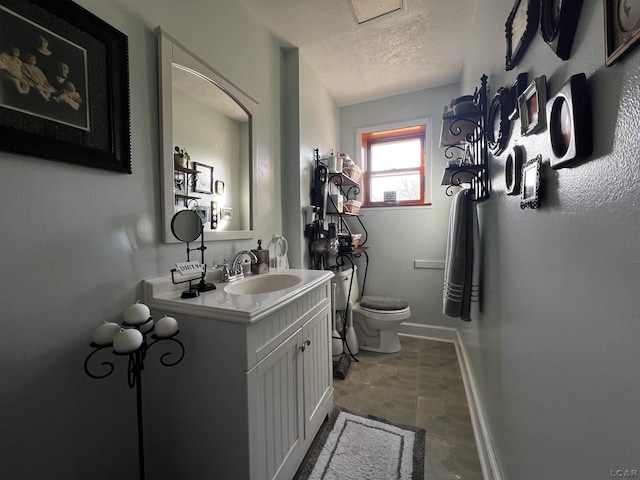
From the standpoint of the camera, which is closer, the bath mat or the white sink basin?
the bath mat

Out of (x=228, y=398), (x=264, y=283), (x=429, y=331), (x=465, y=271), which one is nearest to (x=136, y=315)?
(x=228, y=398)

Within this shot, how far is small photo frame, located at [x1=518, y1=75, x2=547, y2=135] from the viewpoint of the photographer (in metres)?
0.70

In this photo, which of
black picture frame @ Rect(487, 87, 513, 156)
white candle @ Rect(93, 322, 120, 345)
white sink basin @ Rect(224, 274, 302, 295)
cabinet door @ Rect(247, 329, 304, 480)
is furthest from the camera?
white sink basin @ Rect(224, 274, 302, 295)

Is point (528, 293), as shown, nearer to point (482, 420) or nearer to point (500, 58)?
point (482, 420)

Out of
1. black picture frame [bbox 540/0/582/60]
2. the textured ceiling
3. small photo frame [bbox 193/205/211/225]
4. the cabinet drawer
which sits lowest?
the cabinet drawer

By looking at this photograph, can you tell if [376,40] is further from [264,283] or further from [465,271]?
[264,283]

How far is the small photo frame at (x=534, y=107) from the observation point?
700 millimetres

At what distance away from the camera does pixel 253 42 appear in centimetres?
174

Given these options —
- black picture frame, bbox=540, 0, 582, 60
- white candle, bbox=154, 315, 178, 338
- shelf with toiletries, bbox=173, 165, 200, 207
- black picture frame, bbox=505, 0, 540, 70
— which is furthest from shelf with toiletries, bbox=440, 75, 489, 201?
white candle, bbox=154, 315, 178, 338

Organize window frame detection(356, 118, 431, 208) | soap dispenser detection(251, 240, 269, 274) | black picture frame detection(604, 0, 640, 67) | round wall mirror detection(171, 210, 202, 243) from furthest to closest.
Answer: window frame detection(356, 118, 431, 208) → soap dispenser detection(251, 240, 269, 274) → round wall mirror detection(171, 210, 202, 243) → black picture frame detection(604, 0, 640, 67)

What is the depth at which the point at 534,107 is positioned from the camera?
75 cm

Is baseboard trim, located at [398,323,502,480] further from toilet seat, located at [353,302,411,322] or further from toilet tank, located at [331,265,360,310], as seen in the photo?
toilet tank, located at [331,265,360,310]

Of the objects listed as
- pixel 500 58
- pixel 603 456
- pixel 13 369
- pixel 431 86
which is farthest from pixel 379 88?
pixel 13 369

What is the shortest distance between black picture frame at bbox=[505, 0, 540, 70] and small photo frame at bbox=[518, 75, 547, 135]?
20 cm
